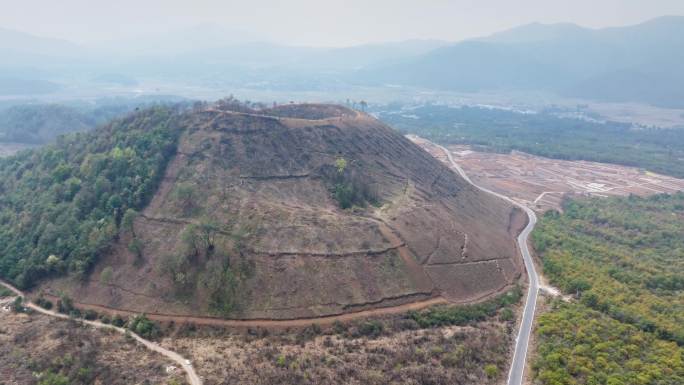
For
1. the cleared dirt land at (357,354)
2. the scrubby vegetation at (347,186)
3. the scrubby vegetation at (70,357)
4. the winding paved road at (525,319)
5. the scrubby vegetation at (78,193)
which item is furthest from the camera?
the scrubby vegetation at (347,186)

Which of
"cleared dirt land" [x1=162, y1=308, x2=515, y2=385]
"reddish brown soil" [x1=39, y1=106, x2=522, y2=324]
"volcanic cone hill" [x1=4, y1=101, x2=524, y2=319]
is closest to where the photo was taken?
"cleared dirt land" [x1=162, y1=308, x2=515, y2=385]

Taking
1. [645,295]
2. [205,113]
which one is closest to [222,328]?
[205,113]

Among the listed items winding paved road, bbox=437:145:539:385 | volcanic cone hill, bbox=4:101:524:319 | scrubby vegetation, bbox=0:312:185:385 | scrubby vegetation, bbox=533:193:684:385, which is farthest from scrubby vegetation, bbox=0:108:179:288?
scrubby vegetation, bbox=533:193:684:385

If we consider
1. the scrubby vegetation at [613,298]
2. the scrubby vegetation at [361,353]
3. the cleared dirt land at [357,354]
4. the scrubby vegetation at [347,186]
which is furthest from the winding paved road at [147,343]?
the scrubby vegetation at [613,298]

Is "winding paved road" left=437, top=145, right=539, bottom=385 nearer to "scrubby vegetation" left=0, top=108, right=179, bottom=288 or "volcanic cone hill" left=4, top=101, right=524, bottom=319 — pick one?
"volcanic cone hill" left=4, top=101, right=524, bottom=319

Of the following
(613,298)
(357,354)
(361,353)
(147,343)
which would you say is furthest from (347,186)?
(613,298)

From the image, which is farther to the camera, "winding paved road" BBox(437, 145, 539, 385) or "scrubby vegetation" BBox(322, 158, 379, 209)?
"scrubby vegetation" BBox(322, 158, 379, 209)

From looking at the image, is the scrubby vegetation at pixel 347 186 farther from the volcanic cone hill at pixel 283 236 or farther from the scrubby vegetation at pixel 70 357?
the scrubby vegetation at pixel 70 357
